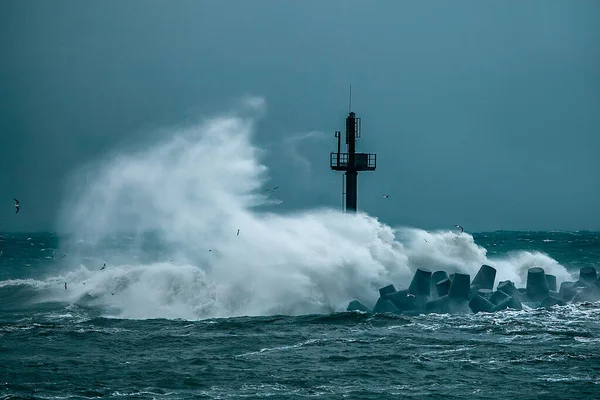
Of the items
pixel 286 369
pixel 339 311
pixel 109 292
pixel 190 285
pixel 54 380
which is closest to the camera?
pixel 54 380

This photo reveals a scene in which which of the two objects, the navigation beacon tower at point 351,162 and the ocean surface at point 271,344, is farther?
the navigation beacon tower at point 351,162

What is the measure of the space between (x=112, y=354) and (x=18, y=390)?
3054 millimetres

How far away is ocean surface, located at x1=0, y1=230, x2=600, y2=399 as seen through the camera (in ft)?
43.2

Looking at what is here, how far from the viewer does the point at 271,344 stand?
1695cm

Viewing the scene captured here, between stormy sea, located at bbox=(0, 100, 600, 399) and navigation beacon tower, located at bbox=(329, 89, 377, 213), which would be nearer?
stormy sea, located at bbox=(0, 100, 600, 399)

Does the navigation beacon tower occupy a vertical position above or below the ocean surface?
above

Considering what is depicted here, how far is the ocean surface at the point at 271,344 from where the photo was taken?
13180mm

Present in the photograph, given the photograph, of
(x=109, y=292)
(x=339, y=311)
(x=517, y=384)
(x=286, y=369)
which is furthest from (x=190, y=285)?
(x=517, y=384)

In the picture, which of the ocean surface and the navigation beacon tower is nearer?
the ocean surface

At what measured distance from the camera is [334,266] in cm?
2398

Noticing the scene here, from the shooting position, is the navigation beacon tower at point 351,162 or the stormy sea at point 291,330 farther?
the navigation beacon tower at point 351,162

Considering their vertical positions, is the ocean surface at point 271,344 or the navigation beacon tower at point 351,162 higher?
the navigation beacon tower at point 351,162

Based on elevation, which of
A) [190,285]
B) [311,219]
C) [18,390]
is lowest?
[18,390]

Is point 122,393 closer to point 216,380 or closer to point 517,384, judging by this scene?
point 216,380
